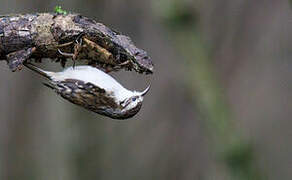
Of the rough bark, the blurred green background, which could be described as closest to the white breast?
the rough bark

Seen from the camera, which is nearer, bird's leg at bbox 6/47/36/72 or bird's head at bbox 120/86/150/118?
bird's leg at bbox 6/47/36/72

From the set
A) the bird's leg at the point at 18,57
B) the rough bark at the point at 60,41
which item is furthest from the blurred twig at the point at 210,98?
the bird's leg at the point at 18,57

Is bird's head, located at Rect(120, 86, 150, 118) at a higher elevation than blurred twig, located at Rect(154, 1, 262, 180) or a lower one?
lower

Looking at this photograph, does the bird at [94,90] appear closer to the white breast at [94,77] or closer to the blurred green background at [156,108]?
the white breast at [94,77]

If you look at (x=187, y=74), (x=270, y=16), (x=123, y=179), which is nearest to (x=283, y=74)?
(x=270, y=16)

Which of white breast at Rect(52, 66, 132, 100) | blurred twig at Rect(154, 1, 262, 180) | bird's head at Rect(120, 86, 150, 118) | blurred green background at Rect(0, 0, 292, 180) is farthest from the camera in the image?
blurred green background at Rect(0, 0, 292, 180)

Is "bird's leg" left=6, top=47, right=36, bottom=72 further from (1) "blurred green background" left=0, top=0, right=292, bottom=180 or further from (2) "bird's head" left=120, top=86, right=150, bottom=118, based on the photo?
(1) "blurred green background" left=0, top=0, right=292, bottom=180

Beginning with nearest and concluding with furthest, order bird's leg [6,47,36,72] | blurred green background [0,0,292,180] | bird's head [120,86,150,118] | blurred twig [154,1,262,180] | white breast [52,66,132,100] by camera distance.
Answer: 1. bird's leg [6,47,36,72]
2. white breast [52,66,132,100]
3. bird's head [120,86,150,118]
4. blurred twig [154,1,262,180]
5. blurred green background [0,0,292,180]

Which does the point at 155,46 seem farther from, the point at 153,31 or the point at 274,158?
the point at 274,158
